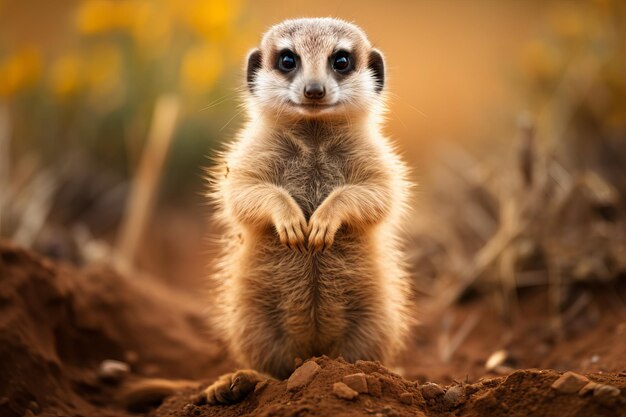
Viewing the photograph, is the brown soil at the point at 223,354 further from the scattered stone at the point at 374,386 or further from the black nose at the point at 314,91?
the black nose at the point at 314,91

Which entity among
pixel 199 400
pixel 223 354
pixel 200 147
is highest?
pixel 199 400

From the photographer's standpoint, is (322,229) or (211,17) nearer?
(322,229)

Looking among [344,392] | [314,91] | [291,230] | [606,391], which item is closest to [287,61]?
[314,91]

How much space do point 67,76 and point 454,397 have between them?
153 inches

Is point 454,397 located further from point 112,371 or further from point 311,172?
point 112,371

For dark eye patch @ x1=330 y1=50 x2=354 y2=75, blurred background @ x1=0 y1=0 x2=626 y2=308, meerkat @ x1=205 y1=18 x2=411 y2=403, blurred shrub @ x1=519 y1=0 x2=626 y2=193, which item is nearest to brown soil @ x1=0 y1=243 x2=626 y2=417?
blurred background @ x1=0 y1=0 x2=626 y2=308

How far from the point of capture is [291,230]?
2.31m

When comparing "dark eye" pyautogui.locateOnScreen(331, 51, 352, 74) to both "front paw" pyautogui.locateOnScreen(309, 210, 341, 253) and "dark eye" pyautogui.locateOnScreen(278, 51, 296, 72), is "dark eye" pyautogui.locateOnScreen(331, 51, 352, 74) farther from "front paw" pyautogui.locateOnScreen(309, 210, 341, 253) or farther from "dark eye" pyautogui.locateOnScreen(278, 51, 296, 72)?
"front paw" pyautogui.locateOnScreen(309, 210, 341, 253)

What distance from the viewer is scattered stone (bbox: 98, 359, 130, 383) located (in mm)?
2910

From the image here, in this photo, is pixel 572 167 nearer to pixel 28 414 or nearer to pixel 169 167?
pixel 169 167

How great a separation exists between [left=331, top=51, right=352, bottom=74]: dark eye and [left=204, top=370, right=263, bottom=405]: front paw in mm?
1117

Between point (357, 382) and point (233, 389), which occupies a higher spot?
point (357, 382)

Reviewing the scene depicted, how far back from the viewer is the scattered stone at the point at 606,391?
1.82 meters

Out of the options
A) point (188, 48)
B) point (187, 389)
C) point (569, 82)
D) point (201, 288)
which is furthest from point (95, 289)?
point (569, 82)
